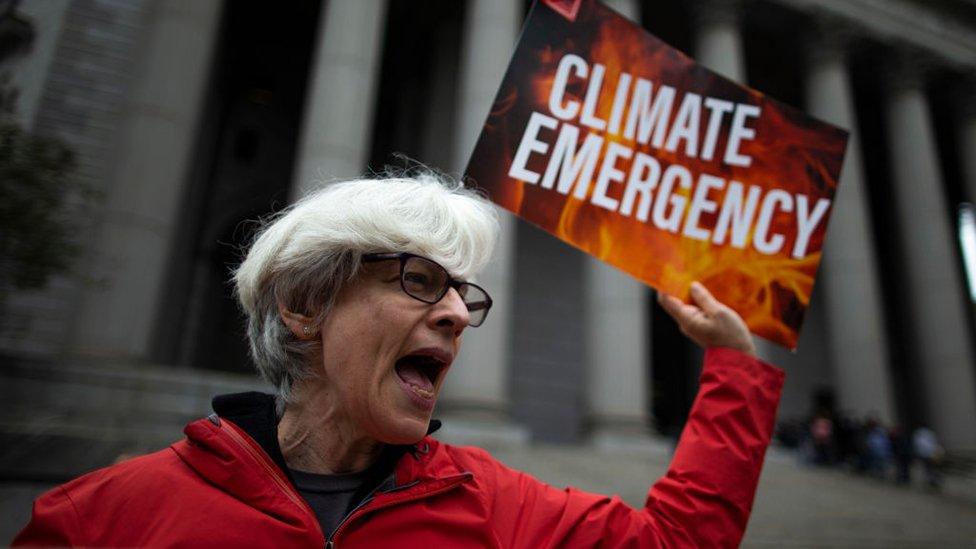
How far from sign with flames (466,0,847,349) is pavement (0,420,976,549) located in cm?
615

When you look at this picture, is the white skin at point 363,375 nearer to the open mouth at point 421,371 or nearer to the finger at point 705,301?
the open mouth at point 421,371

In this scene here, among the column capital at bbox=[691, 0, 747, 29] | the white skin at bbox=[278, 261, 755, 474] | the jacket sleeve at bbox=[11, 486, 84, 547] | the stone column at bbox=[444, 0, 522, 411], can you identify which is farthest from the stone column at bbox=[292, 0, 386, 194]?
the jacket sleeve at bbox=[11, 486, 84, 547]

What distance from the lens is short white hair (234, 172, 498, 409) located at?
1791 mm

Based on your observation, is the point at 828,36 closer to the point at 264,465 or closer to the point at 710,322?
the point at 710,322

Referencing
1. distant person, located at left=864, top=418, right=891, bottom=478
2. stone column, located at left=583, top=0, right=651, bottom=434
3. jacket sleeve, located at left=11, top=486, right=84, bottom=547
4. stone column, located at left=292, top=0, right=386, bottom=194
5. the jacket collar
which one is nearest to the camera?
jacket sleeve, located at left=11, top=486, right=84, bottom=547

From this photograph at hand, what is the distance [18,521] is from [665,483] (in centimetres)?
709

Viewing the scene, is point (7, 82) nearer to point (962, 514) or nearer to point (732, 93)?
point (732, 93)

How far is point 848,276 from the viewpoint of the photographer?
17625 millimetres

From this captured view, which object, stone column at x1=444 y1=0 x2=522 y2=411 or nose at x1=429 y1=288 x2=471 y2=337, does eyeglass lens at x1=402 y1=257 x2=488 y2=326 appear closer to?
nose at x1=429 y1=288 x2=471 y2=337

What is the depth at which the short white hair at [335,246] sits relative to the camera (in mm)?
1791

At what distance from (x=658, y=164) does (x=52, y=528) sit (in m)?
2.58

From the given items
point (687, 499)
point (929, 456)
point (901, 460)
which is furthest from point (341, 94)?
point (929, 456)

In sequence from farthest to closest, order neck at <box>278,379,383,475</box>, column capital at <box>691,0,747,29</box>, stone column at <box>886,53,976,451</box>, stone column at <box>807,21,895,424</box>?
column capital at <box>691,0,747,29</box> < stone column at <box>886,53,976,451</box> < stone column at <box>807,21,895,424</box> < neck at <box>278,379,383,475</box>

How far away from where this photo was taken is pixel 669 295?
2.50 m
